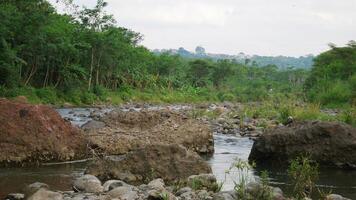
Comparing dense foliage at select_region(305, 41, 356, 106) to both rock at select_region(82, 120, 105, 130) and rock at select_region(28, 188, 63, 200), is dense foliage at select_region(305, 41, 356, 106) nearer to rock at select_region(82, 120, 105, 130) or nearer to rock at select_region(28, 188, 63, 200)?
rock at select_region(82, 120, 105, 130)

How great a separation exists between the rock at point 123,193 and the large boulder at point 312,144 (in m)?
5.98

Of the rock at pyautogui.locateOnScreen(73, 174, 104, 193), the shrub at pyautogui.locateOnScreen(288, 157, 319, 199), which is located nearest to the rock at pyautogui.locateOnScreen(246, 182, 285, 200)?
the shrub at pyautogui.locateOnScreen(288, 157, 319, 199)

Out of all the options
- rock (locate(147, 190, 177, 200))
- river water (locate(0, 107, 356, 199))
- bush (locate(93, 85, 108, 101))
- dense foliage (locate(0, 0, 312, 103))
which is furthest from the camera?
bush (locate(93, 85, 108, 101))

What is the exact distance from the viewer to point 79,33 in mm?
50938

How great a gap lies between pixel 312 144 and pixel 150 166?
4.93 metres

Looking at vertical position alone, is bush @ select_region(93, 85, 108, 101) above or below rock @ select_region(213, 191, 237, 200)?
below

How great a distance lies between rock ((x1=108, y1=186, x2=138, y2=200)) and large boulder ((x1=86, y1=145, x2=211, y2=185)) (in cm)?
184

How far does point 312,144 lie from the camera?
14.1 metres

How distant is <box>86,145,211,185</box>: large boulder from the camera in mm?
11258

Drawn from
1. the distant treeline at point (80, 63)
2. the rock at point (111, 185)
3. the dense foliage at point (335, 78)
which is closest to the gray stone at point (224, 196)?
the rock at point (111, 185)

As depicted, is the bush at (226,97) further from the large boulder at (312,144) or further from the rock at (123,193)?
the rock at (123,193)

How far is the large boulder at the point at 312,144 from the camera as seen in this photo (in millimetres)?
13836

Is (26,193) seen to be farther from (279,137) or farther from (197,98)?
(197,98)

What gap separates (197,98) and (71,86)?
3029cm
